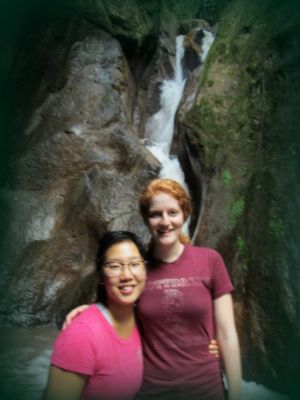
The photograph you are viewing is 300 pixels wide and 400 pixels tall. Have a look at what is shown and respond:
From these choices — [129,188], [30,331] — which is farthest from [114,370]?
[129,188]

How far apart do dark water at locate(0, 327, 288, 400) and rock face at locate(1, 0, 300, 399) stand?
187 mm

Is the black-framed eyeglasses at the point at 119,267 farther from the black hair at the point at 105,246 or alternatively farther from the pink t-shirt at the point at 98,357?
the pink t-shirt at the point at 98,357

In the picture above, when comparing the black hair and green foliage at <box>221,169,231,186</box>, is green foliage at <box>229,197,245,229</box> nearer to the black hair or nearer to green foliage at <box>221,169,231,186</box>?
green foliage at <box>221,169,231,186</box>

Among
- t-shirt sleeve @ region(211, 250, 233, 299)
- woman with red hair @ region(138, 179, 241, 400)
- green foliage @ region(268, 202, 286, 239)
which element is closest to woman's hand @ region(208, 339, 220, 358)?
woman with red hair @ region(138, 179, 241, 400)

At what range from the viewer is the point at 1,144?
7.25 metres

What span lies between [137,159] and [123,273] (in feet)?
18.8

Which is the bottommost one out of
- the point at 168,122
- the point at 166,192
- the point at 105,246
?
the point at 105,246

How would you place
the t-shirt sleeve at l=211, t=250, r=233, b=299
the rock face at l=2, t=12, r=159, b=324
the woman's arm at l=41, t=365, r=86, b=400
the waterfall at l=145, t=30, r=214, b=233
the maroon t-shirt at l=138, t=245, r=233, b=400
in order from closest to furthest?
1. the woman's arm at l=41, t=365, r=86, b=400
2. the maroon t-shirt at l=138, t=245, r=233, b=400
3. the t-shirt sleeve at l=211, t=250, r=233, b=299
4. the rock face at l=2, t=12, r=159, b=324
5. the waterfall at l=145, t=30, r=214, b=233

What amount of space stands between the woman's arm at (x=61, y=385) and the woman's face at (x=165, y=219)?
36.4 inches

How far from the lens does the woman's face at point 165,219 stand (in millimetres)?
2354

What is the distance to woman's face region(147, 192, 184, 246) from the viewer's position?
7.72 ft

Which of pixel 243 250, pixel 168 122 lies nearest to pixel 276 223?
pixel 243 250

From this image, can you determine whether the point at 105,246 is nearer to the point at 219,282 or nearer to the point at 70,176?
the point at 219,282

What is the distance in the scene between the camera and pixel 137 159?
7.60 m
